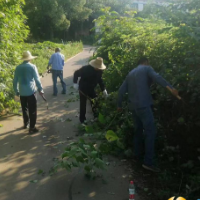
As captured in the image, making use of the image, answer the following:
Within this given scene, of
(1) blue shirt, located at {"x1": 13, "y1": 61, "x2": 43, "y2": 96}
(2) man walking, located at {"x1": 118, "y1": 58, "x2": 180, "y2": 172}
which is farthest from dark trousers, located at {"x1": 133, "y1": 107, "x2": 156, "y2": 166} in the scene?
(1) blue shirt, located at {"x1": 13, "y1": 61, "x2": 43, "y2": 96}

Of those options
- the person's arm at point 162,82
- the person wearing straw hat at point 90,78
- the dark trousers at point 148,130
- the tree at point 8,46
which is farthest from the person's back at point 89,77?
the person's arm at point 162,82

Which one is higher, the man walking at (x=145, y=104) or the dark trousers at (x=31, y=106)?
the man walking at (x=145, y=104)

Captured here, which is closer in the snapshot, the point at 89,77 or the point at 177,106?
the point at 177,106

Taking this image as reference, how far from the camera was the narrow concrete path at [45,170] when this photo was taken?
179 inches

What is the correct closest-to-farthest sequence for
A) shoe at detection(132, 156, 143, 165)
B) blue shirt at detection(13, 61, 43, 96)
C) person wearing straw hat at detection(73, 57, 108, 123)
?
shoe at detection(132, 156, 143, 165)
blue shirt at detection(13, 61, 43, 96)
person wearing straw hat at detection(73, 57, 108, 123)

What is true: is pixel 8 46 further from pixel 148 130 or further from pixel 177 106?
pixel 177 106

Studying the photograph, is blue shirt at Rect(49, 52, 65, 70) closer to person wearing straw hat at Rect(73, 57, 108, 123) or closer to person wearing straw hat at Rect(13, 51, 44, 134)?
person wearing straw hat at Rect(73, 57, 108, 123)

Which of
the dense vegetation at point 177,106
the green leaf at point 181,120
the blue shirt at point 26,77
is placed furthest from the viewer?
the blue shirt at point 26,77

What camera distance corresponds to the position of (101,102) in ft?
24.5

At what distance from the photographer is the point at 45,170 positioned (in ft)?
17.6

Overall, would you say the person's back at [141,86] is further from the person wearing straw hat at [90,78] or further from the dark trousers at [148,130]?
the person wearing straw hat at [90,78]

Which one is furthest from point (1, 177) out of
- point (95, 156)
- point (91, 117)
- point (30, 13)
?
point (30, 13)

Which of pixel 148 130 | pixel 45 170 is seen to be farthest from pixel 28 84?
pixel 148 130

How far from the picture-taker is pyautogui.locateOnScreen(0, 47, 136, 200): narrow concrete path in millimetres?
4543
